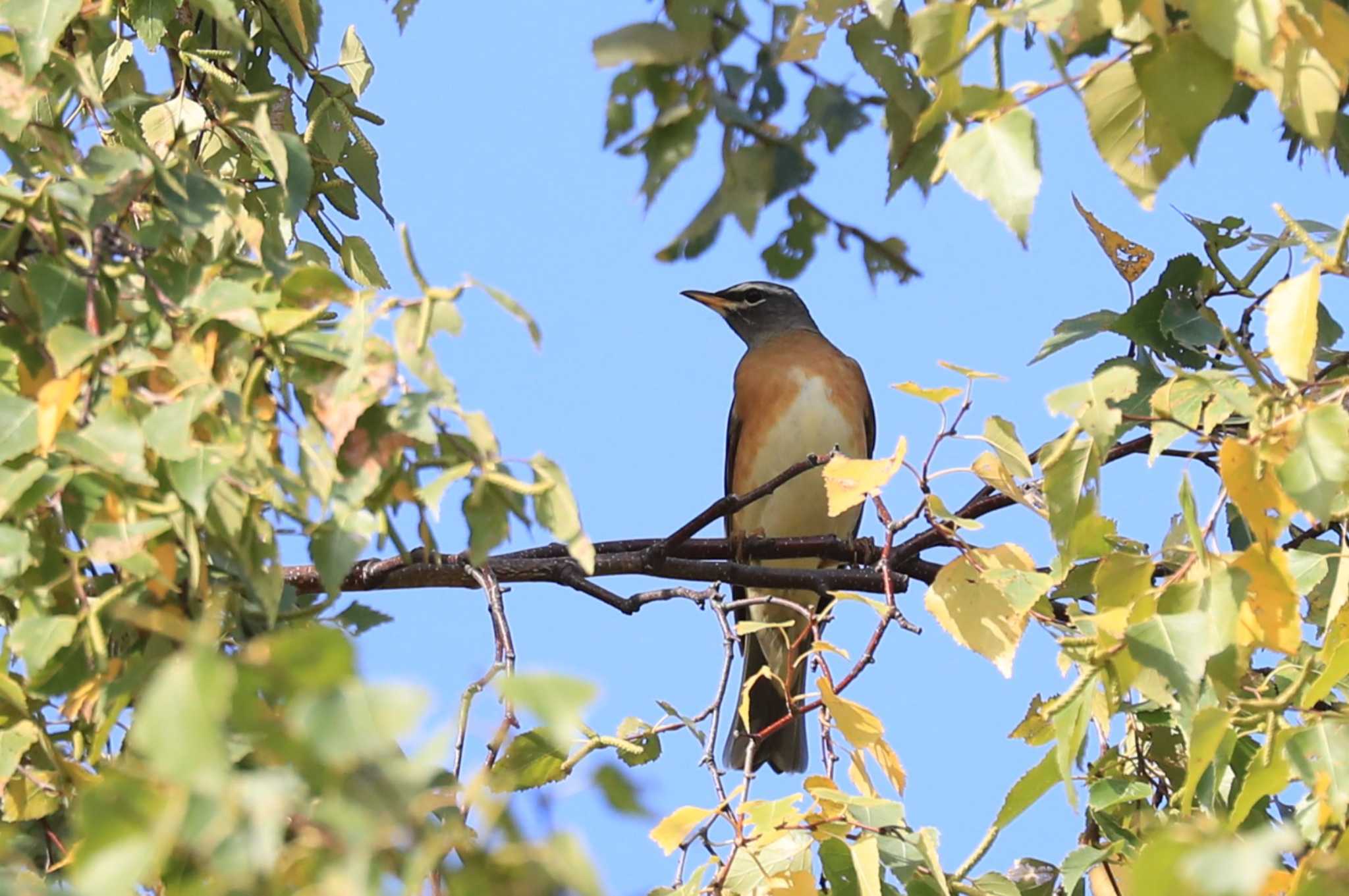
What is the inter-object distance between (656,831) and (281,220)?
1.73 metres

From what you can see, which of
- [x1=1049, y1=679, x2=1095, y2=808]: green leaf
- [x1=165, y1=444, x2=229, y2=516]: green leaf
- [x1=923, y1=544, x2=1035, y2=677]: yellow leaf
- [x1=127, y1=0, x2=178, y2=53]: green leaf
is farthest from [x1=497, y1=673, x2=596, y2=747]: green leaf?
[x1=127, y1=0, x2=178, y2=53]: green leaf

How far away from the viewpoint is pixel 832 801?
3.36 metres

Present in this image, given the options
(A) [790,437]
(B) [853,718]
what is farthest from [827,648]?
(A) [790,437]

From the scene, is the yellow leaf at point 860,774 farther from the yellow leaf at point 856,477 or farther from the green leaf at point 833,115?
the green leaf at point 833,115

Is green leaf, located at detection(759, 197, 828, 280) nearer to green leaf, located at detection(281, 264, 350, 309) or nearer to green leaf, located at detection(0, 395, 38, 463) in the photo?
green leaf, located at detection(281, 264, 350, 309)

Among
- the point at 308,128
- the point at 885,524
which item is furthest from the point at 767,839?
the point at 308,128

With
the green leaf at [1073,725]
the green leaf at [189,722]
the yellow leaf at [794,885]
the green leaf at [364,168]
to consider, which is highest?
the green leaf at [364,168]

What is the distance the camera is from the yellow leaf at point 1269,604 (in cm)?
271

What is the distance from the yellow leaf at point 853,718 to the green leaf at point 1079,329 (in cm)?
95

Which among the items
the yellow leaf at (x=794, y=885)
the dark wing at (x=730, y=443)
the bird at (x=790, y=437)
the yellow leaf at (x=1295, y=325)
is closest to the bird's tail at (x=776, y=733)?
the bird at (x=790, y=437)

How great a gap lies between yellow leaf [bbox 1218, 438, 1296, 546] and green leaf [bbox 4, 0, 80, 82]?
2019 millimetres

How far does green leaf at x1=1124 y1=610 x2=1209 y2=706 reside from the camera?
8.52ft

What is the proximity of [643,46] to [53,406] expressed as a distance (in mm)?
995

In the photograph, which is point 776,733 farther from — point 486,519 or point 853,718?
point 486,519
